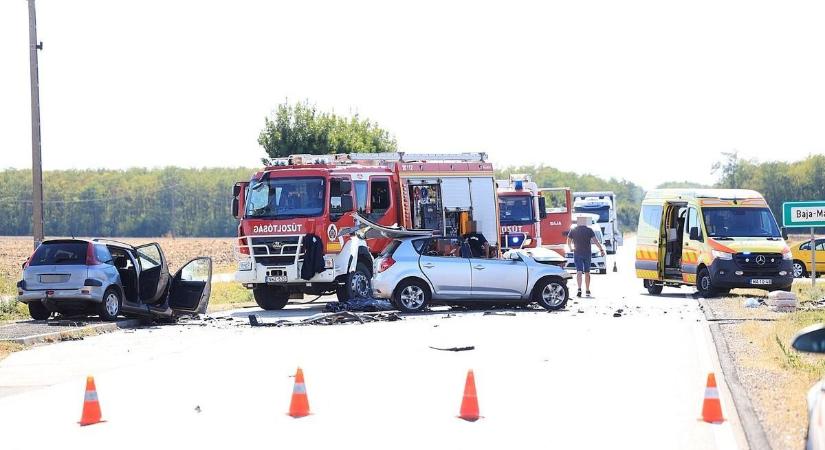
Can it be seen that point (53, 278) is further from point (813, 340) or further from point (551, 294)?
point (813, 340)

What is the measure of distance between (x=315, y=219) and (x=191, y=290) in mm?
3407

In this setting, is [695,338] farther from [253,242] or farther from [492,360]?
[253,242]

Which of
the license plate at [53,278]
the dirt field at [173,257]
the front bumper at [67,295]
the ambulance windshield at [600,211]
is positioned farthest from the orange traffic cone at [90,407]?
the ambulance windshield at [600,211]

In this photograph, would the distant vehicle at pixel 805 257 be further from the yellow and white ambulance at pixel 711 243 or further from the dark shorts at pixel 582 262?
the dark shorts at pixel 582 262

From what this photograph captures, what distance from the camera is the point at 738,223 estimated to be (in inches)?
1116

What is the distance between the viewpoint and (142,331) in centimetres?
2131

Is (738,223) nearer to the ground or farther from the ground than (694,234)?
farther from the ground

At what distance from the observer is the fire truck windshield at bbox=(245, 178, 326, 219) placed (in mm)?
26016

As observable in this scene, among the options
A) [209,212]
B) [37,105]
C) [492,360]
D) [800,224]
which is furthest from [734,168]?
[492,360]

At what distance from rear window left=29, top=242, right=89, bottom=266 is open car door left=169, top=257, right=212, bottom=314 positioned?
1.86m

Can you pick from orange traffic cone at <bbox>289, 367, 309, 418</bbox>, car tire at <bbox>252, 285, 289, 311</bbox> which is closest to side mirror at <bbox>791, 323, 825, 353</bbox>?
orange traffic cone at <bbox>289, 367, 309, 418</bbox>

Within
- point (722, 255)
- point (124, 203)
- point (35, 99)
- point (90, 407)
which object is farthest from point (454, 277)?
point (124, 203)

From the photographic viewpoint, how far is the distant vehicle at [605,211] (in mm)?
55719

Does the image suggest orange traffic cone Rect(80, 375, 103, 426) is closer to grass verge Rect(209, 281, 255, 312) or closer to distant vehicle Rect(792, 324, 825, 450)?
distant vehicle Rect(792, 324, 825, 450)
